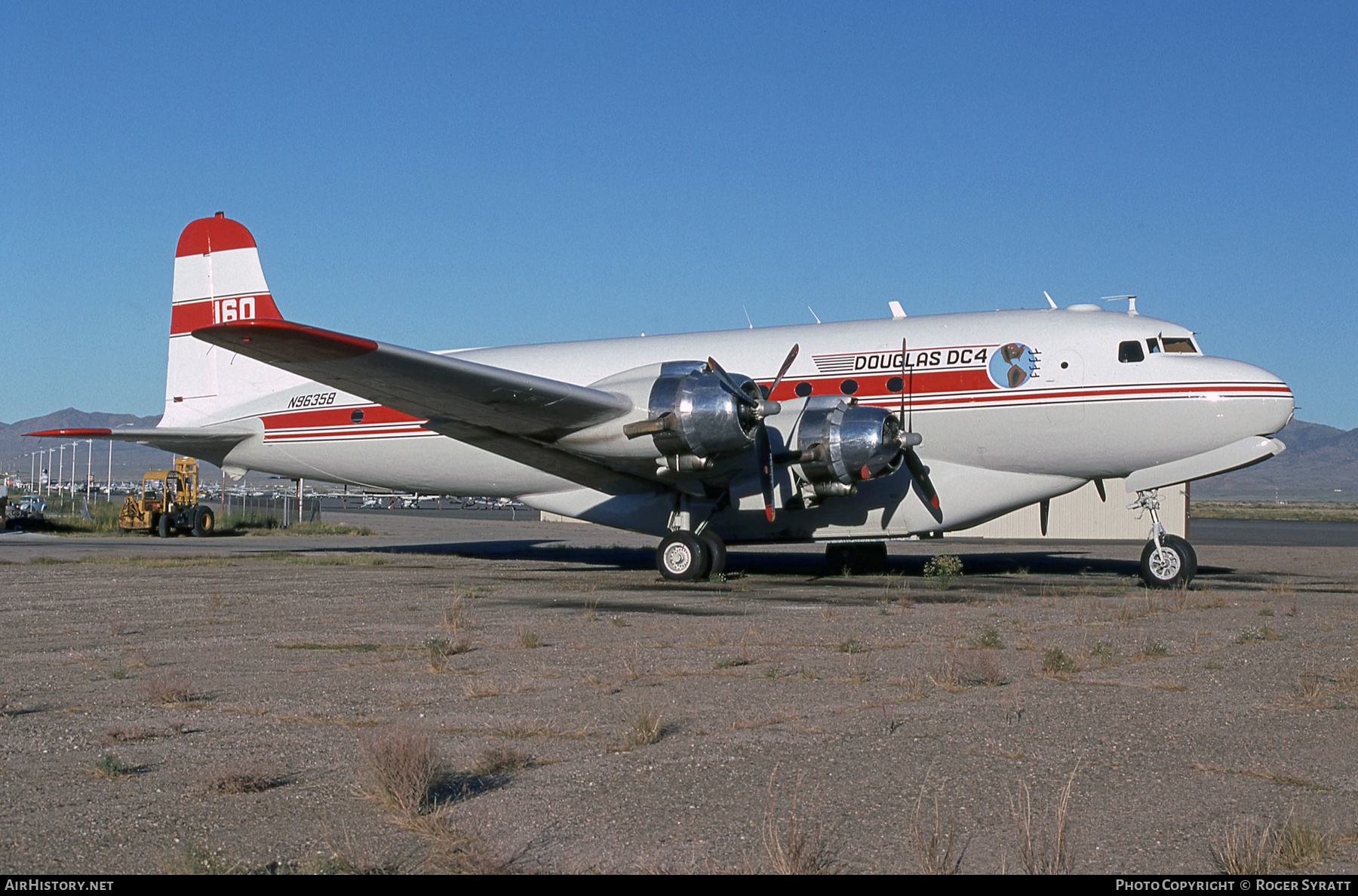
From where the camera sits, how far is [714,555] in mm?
16391

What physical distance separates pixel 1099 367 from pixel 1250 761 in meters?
→ 11.5

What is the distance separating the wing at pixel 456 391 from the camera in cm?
1338

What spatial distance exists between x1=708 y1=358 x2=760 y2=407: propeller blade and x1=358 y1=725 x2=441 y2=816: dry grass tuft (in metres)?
Result: 10.7

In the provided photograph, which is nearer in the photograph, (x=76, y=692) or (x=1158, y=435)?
(x=76, y=692)

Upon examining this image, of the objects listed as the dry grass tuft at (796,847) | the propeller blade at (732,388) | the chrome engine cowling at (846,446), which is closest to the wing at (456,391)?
the propeller blade at (732,388)

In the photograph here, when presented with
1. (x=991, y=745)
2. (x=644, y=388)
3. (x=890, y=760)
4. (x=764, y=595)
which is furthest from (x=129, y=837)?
(x=644, y=388)

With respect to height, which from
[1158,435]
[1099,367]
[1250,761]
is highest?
[1099,367]

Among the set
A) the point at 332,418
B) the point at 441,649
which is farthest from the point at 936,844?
the point at 332,418

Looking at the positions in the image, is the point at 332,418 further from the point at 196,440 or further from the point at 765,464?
the point at 765,464

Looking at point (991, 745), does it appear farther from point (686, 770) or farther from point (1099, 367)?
point (1099, 367)

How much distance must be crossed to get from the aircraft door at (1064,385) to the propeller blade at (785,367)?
362 cm

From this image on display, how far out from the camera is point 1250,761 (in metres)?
5.38

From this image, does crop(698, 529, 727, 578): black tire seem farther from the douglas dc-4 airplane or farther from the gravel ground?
the gravel ground

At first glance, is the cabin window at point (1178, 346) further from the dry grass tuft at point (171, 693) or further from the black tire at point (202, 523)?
the black tire at point (202, 523)
